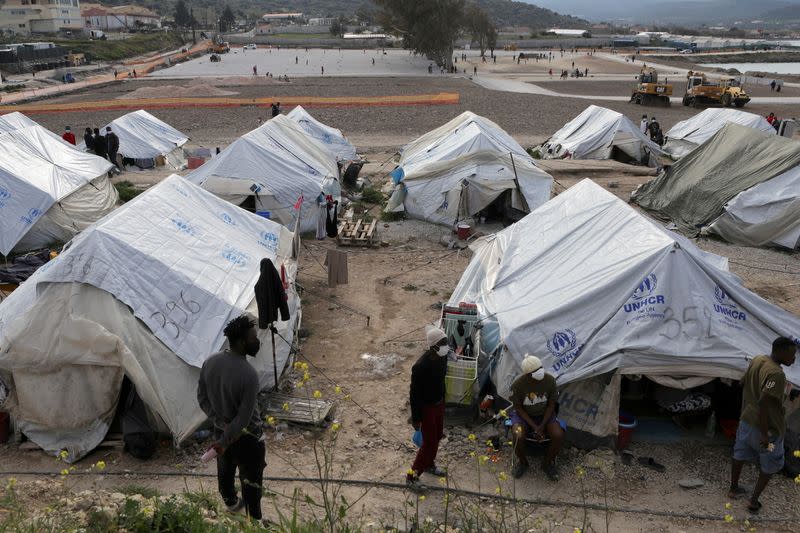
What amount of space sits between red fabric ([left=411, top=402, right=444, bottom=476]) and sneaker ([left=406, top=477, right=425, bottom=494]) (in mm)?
81

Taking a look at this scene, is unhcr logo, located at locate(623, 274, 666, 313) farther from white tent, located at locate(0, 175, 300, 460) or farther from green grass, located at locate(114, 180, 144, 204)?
green grass, located at locate(114, 180, 144, 204)

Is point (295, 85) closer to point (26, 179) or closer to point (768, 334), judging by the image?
point (26, 179)

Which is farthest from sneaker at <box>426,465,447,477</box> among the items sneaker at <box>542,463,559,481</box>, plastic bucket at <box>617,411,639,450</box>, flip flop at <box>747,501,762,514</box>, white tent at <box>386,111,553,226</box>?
white tent at <box>386,111,553,226</box>

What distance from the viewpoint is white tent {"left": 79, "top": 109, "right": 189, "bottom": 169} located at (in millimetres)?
20656

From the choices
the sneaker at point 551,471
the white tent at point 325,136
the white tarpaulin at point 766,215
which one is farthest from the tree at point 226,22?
the sneaker at point 551,471

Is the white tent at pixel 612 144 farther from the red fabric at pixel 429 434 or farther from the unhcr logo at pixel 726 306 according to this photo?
the red fabric at pixel 429 434

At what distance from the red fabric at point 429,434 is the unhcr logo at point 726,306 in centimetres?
350

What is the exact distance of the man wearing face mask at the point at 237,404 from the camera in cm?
470

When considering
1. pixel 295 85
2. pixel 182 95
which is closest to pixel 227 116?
pixel 182 95

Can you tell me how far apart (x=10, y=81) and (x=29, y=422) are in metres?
54.0

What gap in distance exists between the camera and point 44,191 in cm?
1312

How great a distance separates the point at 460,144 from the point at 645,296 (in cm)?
949

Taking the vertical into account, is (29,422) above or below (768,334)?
below

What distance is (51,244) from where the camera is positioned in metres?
13.2
